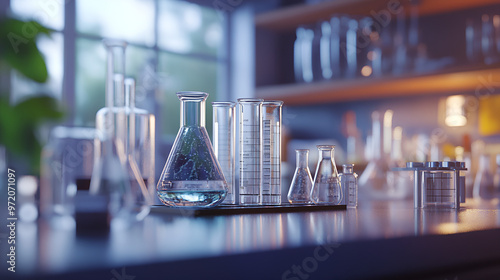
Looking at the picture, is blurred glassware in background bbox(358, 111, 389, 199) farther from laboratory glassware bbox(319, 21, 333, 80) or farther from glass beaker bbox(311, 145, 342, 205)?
glass beaker bbox(311, 145, 342, 205)

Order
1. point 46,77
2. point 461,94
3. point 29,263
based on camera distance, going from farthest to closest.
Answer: point 461,94 → point 29,263 → point 46,77

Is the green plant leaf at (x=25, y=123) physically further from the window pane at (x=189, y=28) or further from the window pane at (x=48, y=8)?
the window pane at (x=189, y=28)

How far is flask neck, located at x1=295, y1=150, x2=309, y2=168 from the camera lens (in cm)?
125

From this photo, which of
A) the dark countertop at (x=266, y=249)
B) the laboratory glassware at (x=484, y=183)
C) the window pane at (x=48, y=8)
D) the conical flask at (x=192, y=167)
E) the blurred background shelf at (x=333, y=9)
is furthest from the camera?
the window pane at (x=48, y=8)

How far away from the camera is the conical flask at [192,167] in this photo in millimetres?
1036

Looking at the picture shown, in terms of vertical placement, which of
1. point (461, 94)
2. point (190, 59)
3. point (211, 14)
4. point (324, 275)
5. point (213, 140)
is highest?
point (211, 14)

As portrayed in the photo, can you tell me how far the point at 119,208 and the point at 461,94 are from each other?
245 cm

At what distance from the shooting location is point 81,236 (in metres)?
0.64

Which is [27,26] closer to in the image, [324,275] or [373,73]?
[324,275]

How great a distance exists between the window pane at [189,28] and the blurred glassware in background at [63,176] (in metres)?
3.10

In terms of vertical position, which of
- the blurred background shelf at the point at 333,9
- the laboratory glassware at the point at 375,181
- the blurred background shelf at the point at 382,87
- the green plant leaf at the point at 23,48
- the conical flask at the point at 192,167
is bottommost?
the laboratory glassware at the point at 375,181

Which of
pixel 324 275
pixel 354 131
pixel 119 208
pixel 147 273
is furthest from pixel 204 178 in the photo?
pixel 354 131

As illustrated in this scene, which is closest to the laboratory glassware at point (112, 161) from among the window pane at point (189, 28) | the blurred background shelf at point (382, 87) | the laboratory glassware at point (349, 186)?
the laboratory glassware at point (349, 186)

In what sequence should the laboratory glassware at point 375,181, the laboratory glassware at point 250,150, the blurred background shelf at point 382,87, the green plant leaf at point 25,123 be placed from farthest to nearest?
the blurred background shelf at point 382,87 < the laboratory glassware at point 375,181 < the laboratory glassware at point 250,150 < the green plant leaf at point 25,123
